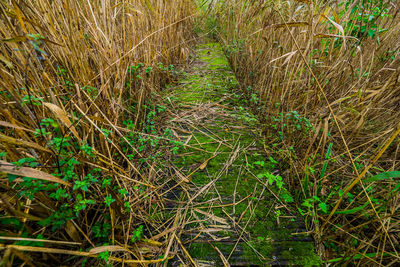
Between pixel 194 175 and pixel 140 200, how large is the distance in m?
0.35

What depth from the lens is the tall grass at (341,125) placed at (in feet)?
2.69

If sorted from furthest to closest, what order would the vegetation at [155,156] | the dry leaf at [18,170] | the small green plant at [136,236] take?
the small green plant at [136,236]
the vegetation at [155,156]
the dry leaf at [18,170]

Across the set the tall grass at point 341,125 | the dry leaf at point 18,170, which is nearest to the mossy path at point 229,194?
the tall grass at point 341,125

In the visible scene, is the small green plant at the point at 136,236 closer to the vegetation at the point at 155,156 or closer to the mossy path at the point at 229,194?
the vegetation at the point at 155,156

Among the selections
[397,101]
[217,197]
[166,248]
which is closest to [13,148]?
[166,248]

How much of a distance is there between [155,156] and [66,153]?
1.53ft

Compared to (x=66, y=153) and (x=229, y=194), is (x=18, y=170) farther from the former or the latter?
(x=229, y=194)

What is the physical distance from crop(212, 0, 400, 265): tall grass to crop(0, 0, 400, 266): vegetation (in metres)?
0.01

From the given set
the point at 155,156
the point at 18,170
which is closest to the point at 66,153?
the point at 18,170

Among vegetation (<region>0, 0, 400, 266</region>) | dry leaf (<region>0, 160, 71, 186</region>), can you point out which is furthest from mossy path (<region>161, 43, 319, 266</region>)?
dry leaf (<region>0, 160, 71, 186</region>)

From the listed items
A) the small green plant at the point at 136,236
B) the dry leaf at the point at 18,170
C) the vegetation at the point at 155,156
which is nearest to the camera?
the dry leaf at the point at 18,170

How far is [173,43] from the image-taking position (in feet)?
6.98

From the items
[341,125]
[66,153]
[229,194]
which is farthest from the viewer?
[341,125]

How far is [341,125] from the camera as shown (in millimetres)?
1265
